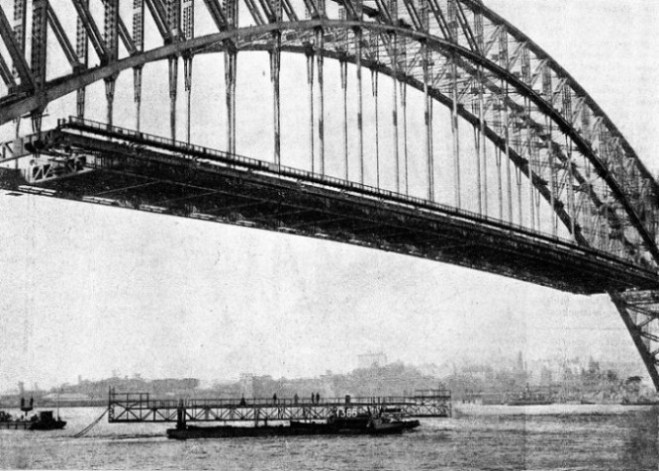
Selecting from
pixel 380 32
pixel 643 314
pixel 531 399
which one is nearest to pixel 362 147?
pixel 380 32

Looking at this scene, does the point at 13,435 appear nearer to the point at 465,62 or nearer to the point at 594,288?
the point at 465,62

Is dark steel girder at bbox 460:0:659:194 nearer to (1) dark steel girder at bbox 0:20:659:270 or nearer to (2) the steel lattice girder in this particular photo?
(1) dark steel girder at bbox 0:20:659:270

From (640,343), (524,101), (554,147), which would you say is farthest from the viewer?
(640,343)

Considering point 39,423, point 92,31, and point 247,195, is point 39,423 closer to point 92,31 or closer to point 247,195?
point 247,195

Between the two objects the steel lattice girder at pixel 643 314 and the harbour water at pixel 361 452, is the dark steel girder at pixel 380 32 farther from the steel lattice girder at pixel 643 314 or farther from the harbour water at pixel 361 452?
the harbour water at pixel 361 452

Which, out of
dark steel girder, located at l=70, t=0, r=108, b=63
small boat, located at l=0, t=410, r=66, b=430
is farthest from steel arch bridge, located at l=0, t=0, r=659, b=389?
small boat, located at l=0, t=410, r=66, b=430

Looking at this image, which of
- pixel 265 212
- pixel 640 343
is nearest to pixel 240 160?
pixel 265 212

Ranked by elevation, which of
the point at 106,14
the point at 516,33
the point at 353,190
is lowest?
the point at 353,190
